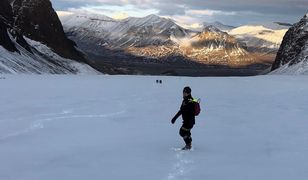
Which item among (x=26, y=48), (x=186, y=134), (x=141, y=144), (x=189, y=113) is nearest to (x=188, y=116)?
(x=189, y=113)

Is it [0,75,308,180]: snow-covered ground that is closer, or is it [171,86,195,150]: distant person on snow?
[0,75,308,180]: snow-covered ground

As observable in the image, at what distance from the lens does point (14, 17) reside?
18888cm

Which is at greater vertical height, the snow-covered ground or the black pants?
the black pants

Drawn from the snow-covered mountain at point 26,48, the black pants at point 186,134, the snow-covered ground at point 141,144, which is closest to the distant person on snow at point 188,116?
the black pants at point 186,134

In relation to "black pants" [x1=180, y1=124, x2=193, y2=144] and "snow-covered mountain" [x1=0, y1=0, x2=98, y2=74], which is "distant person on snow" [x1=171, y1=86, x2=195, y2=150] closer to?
"black pants" [x1=180, y1=124, x2=193, y2=144]

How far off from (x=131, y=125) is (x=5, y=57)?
381ft

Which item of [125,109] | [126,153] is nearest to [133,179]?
[126,153]

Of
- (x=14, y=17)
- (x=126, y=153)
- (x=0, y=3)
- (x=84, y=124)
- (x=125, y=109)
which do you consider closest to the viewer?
(x=126, y=153)

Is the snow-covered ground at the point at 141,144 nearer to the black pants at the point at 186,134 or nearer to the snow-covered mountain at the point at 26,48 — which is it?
the black pants at the point at 186,134

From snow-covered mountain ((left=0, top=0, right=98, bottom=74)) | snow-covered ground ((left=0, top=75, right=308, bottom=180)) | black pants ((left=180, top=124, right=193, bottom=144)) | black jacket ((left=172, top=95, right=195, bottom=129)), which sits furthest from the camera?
snow-covered mountain ((left=0, top=0, right=98, bottom=74))

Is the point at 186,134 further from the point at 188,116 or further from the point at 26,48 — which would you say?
the point at 26,48

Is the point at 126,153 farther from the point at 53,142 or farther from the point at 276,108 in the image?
the point at 276,108

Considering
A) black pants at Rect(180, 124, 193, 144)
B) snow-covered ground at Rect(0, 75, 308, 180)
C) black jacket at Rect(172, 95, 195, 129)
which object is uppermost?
black jacket at Rect(172, 95, 195, 129)

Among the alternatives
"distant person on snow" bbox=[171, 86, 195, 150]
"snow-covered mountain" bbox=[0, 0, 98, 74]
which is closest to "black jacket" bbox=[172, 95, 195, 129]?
"distant person on snow" bbox=[171, 86, 195, 150]
